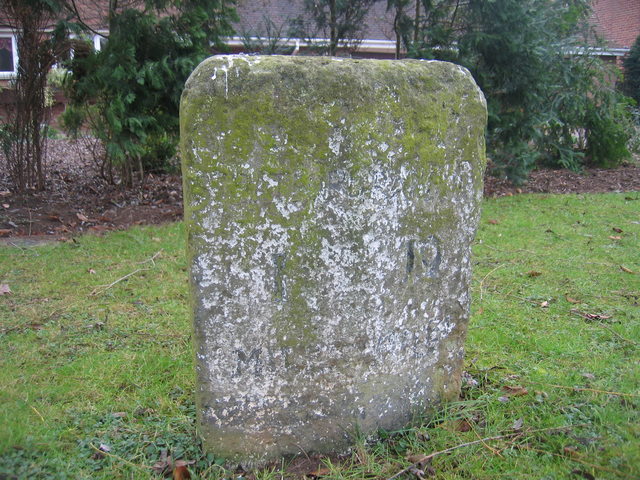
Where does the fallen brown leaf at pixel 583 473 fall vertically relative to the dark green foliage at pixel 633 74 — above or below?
below

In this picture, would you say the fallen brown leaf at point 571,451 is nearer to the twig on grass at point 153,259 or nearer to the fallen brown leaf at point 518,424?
the fallen brown leaf at point 518,424

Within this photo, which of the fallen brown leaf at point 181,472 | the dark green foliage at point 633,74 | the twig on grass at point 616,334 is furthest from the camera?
the dark green foliage at point 633,74

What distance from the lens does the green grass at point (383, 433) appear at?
8.04ft

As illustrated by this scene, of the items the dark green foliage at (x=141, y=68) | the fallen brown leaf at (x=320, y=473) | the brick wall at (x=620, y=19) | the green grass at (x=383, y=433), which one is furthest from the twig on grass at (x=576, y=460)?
the brick wall at (x=620, y=19)

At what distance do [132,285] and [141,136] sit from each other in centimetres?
303

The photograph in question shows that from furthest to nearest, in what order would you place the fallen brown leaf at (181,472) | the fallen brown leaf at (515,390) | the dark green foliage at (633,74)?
the dark green foliage at (633,74), the fallen brown leaf at (515,390), the fallen brown leaf at (181,472)

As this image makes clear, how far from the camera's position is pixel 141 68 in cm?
698

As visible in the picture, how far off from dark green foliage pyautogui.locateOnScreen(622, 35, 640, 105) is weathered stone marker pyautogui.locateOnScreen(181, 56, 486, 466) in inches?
713

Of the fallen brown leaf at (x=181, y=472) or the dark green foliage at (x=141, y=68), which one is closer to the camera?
the fallen brown leaf at (x=181, y=472)

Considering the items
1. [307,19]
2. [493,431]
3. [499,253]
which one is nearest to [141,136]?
[307,19]

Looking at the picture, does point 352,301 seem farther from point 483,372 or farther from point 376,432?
point 483,372

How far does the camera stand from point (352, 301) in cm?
247

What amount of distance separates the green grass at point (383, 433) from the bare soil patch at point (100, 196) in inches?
48.8

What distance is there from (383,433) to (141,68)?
19.7 feet
